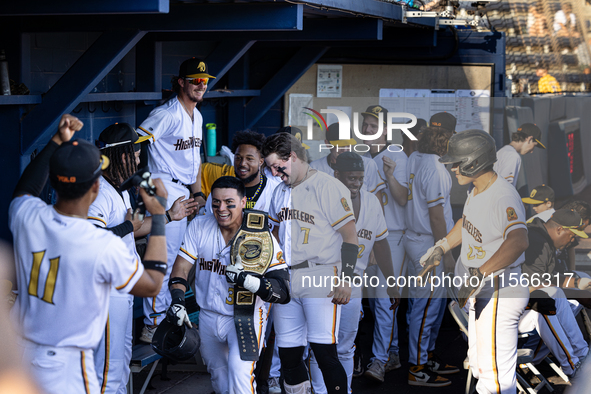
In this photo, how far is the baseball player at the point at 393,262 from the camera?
4695mm

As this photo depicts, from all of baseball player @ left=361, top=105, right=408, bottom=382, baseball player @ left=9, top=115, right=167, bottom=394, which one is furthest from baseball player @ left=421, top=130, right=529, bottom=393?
baseball player @ left=9, top=115, right=167, bottom=394

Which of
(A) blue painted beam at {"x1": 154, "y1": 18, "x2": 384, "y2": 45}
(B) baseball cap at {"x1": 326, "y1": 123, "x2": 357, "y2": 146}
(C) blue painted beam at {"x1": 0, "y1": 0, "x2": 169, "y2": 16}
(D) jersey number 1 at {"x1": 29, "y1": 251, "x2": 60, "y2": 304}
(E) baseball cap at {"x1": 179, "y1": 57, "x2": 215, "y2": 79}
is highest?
(A) blue painted beam at {"x1": 154, "y1": 18, "x2": 384, "y2": 45}

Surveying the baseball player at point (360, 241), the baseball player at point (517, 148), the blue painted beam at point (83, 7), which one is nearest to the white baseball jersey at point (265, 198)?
the baseball player at point (360, 241)

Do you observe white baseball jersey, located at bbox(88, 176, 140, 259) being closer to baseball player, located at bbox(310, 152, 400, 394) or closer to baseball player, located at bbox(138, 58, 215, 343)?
baseball player, located at bbox(138, 58, 215, 343)

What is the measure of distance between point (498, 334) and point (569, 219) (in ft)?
4.46

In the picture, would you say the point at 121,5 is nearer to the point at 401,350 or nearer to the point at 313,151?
the point at 401,350

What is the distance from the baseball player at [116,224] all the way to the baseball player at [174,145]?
822mm

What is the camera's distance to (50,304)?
89.4 inches

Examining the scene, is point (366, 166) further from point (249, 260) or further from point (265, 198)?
point (249, 260)

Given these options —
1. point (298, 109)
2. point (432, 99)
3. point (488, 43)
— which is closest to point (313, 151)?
point (298, 109)

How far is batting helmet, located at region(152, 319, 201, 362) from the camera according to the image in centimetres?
309

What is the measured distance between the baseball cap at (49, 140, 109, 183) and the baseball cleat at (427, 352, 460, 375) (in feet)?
10.9

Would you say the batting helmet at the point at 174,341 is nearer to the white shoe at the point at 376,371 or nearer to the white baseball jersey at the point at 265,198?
the white baseball jersey at the point at 265,198

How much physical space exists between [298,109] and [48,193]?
3604 millimetres
